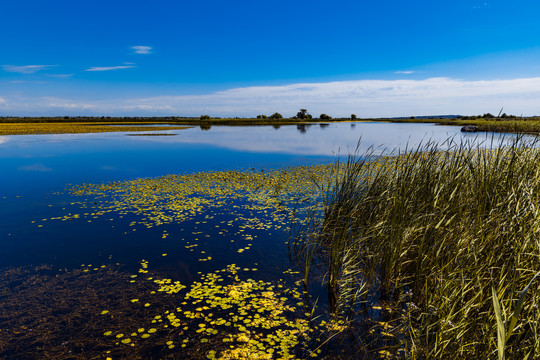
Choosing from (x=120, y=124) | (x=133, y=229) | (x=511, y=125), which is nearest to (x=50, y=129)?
(x=120, y=124)

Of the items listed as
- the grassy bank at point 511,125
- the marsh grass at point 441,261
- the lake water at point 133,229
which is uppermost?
the grassy bank at point 511,125

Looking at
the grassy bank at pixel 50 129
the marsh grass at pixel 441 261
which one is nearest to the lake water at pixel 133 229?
the marsh grass at pixel 441 261

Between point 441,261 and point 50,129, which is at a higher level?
point 50,129

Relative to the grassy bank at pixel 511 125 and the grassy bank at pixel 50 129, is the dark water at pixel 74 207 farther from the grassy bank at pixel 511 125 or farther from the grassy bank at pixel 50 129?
the grassy bank at pixel 50 129

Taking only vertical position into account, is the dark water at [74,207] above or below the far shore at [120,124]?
below

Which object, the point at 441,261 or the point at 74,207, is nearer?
the point at 441,261

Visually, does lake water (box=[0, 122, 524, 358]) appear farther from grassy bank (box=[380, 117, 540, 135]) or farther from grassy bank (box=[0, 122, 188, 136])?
grassy bank (box=[0, 122, 188, 136])

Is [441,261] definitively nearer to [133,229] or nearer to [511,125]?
[133,229]

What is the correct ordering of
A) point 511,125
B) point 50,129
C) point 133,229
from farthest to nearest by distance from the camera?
point 50,129 → point 511,125 → point 133,229

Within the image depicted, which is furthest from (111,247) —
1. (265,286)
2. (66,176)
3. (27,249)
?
(66,176)

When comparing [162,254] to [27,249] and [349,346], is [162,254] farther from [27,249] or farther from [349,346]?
[349,346]

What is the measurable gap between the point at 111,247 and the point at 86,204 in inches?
241

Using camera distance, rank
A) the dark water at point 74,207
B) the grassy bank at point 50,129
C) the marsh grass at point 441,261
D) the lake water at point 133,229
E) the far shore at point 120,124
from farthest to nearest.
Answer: the grassy bank at point 50,129 → the far shore at point 120,124 → the dark water at point 74,207 → the lake water at point 133,229 → the marsh grass at point 441,261

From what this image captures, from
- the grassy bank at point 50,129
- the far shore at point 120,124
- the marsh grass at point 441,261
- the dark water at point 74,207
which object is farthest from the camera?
the grassy bank at point 50,129
